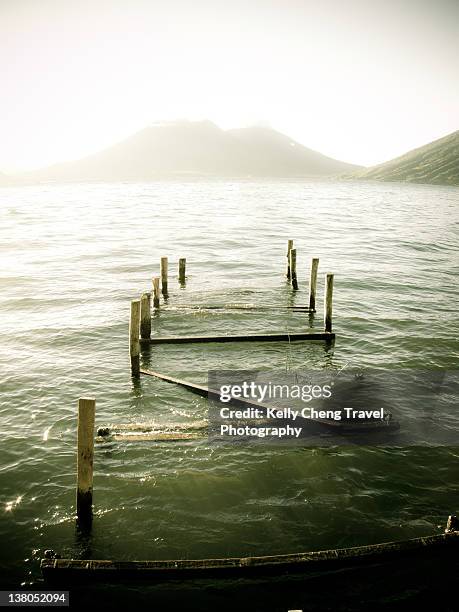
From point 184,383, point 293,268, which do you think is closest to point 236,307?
point 293,268

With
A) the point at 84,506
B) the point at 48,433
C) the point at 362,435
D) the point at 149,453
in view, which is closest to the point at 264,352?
the point at 362,435

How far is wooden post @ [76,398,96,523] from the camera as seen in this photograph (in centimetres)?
756

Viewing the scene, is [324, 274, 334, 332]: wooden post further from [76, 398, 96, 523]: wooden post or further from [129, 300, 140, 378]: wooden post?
[76, 398, 96, 523]: wooden post

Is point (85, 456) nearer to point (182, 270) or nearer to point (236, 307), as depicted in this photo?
point (236, 307)

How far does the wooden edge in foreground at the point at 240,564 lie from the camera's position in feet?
22.7

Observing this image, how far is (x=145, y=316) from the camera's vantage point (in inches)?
635

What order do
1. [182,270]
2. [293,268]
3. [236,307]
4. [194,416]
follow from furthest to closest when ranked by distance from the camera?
[182,270], [293,268], [236,307], [194,416]

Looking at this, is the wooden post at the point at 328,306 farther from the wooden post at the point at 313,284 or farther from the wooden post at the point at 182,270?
the wooden post at the point at 182,270

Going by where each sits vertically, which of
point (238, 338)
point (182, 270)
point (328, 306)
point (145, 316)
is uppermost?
point (182, 270)

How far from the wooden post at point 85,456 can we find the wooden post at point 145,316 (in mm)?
8203

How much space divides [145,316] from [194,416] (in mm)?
5312

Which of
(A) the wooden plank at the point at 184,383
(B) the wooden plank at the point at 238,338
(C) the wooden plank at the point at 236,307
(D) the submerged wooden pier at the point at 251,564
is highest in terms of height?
(C) the wooden plank at the point at 236,307

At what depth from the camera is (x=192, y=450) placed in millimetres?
10750

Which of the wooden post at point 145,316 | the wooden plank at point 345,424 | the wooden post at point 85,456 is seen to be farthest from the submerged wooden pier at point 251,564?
the wooden post at point 145,316
